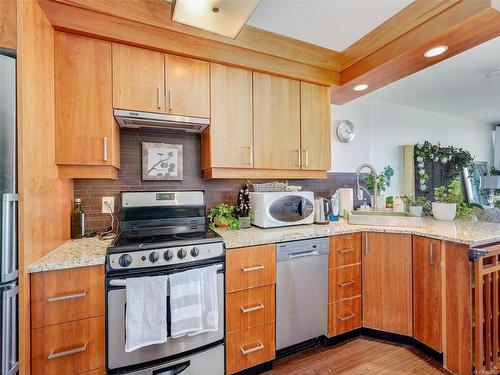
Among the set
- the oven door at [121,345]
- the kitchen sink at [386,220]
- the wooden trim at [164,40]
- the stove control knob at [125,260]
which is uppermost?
the wooden trim at [164,40]

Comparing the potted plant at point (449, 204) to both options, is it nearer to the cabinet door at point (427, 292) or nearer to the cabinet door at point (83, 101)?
the cabinet door at point (427, 292)

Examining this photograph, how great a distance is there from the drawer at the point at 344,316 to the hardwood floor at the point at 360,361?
0.14 m

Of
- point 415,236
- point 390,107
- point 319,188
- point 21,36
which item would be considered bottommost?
point 415,236

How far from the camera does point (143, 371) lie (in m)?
1.36

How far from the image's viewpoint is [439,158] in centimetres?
396

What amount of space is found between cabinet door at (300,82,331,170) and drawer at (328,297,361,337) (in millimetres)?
1223

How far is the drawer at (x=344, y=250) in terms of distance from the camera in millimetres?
1949

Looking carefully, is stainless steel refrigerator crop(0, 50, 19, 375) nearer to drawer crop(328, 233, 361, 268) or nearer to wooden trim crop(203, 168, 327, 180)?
wooden trim crop(203, 168, 327, 180)

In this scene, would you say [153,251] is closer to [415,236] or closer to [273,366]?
[273,366]

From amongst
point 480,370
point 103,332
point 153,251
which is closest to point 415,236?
point 480,370

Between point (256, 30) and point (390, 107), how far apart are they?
9.06ft

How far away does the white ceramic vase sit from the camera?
7.68 feet

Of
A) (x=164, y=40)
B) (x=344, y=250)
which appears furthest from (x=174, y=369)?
(x=164, y=40)

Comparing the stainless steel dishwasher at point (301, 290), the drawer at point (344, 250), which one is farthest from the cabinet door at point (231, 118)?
the drawer at point (344, 250)
